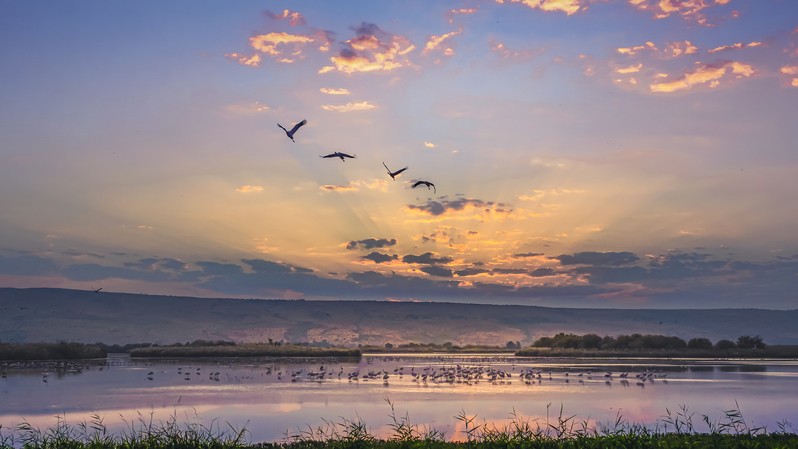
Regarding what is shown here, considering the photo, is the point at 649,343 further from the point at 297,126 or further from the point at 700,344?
the point at 297,126

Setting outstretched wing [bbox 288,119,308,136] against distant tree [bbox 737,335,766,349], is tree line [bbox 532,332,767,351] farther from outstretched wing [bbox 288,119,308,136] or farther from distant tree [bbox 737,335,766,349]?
outstretched wing [bbox 288,119,308,136]

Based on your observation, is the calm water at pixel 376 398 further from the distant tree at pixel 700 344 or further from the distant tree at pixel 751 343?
the distant tree at pixel 751 343

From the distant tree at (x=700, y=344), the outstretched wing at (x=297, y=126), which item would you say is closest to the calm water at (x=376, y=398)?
the outstretched wing at (x=297, y=126)

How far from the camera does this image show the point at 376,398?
107 ft

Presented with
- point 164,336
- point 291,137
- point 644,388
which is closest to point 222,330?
point 164,336

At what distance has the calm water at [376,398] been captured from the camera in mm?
24672

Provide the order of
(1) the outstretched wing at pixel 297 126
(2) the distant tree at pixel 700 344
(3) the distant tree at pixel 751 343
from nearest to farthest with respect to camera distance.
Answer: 1. (1) the outstretched wing at pixel 297 126
2. (3) the distant tree at pixel 751 343
3. (2) the distant tree at pixel 700 344

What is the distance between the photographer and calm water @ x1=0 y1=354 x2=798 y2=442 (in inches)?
971

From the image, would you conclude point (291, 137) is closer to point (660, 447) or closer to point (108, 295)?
point (660, 447)

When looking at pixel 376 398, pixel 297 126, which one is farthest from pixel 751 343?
pixel 297 126

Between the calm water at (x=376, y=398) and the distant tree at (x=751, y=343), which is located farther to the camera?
the distant tree at (x=751, y=343)

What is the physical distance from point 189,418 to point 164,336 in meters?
141

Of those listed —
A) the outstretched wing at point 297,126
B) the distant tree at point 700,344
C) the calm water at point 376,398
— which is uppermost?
the outstretched wing at point 297,126

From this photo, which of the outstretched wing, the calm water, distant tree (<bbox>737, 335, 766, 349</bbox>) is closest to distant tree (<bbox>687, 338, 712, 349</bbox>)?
distant tree (<bbox>737, 335, 766, 349</bbox>)
